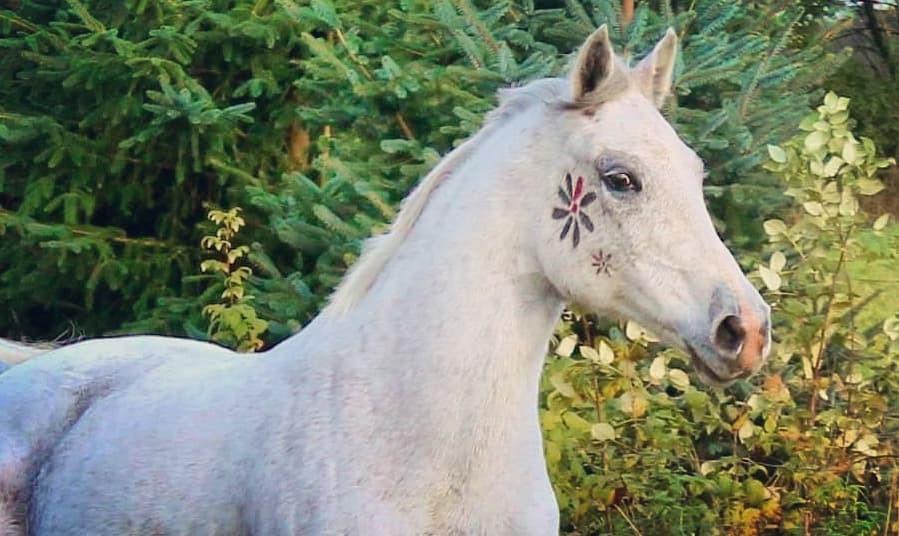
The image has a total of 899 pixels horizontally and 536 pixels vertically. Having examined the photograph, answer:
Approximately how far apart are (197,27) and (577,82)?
5.46 m

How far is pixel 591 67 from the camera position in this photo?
2910 millimetres

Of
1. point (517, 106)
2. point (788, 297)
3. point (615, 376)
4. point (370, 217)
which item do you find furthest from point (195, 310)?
point (517, 106)

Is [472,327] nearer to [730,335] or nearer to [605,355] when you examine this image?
[730,335]

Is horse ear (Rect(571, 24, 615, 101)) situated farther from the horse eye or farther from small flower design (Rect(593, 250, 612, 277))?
small flower design (Rect(593, 250, 612, 277))

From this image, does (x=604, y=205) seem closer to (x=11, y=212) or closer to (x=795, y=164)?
(x=795, y=164)

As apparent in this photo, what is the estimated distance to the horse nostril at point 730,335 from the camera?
2.70 m

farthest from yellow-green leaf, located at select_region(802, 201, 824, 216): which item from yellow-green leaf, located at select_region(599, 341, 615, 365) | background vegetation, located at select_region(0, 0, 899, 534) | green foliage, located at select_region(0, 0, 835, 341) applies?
yellow-green leaf, located at select_region(599, 341, 615, 365)

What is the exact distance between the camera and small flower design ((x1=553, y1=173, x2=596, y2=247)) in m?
2.88

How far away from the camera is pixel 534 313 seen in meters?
2.97

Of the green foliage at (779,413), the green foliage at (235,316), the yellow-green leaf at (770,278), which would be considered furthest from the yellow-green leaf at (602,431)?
the green foliage at (235,316)

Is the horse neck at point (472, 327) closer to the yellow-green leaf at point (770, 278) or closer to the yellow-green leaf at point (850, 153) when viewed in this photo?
the yellow-green leaf at point (770, 278)

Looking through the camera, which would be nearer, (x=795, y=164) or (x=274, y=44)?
(x=795, y=164)

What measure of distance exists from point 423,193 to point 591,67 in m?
0.47

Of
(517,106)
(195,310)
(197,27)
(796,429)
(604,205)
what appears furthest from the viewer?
(197,27)
